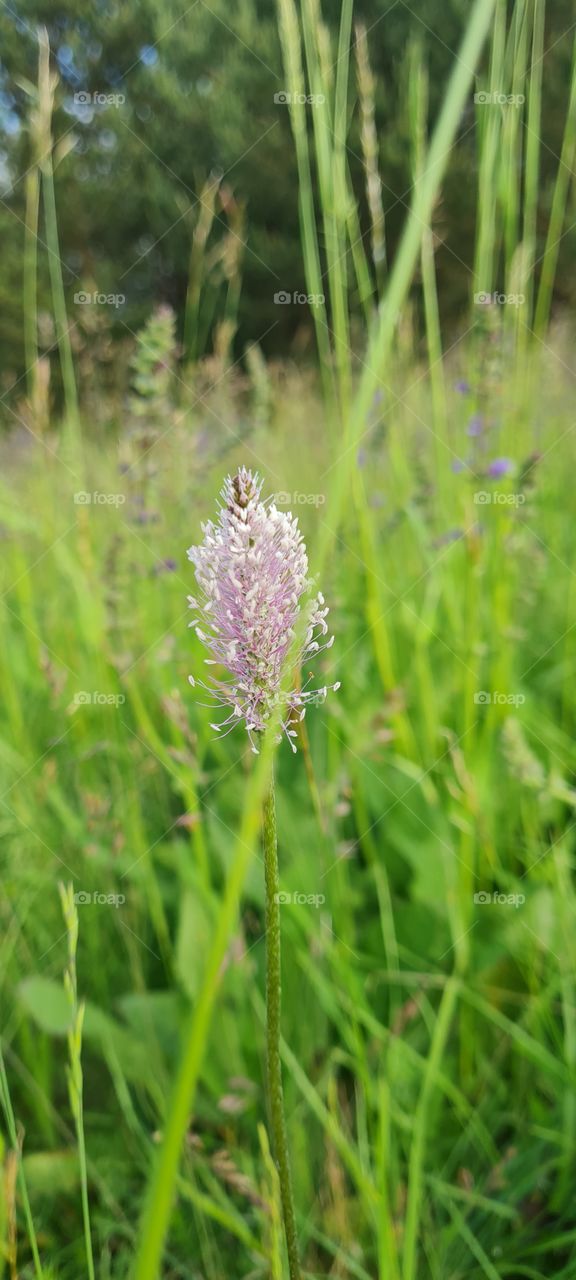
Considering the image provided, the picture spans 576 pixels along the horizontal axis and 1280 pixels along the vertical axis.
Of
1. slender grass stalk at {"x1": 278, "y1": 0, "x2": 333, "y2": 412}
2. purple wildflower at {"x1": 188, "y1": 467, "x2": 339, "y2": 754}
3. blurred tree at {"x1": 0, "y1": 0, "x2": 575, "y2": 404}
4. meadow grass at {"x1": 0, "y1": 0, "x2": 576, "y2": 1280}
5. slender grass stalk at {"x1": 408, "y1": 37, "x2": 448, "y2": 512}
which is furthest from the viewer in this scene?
blurred tree at {"x1": 0, "y1": 0, "x2": 575, "y2": 404}

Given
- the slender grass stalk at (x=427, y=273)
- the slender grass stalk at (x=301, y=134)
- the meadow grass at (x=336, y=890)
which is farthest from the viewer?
the slender grass stalk at (x=427, y=273)

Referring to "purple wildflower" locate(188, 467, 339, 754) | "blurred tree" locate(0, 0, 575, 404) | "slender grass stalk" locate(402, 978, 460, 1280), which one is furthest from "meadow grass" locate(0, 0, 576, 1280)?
"blurred tree" locate(0, 0, 575, 404)

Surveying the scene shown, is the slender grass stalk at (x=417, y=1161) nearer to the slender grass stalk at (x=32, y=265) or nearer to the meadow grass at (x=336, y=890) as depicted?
the meadow grass at (x=336, y=890)

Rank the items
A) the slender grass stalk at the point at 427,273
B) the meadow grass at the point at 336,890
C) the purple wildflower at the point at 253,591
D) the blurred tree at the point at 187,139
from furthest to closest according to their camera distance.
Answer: the blurred tree at the point at 187,139 < the slender grass stalk at the point at 427,273 < the meadow grass at the point at 336,890 < the purple wildflower at the point at 253,591

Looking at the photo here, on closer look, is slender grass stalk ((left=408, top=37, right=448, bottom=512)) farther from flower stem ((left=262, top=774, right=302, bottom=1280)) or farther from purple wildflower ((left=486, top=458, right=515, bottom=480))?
flower stem ((left=262, top=774, right=302, bottom=1280))

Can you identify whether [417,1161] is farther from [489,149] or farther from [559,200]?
[559,200]

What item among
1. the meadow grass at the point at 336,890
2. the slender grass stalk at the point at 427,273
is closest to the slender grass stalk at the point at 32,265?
the meadow grass at the point at 336,890
